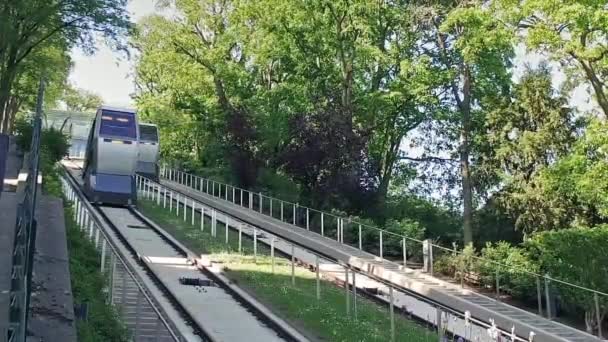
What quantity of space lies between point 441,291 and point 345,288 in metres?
2.71

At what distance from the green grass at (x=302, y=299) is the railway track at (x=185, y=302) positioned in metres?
0.50

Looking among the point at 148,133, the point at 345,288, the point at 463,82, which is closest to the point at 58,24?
the point at 148,133

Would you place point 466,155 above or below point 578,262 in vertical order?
above

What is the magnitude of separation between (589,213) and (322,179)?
37.8 feet

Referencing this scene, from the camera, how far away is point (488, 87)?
31859 millimetres

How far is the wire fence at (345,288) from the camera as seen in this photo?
11.7 meters

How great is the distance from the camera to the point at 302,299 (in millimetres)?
14461

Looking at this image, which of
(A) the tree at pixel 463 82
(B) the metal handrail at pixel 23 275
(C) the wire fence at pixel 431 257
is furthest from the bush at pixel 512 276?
(B) the metal handrail at pixel 23 275

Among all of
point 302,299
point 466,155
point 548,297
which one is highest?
point 466,155

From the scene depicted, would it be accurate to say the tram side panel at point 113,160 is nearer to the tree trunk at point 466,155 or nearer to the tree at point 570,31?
the tree trunk at point 466,155

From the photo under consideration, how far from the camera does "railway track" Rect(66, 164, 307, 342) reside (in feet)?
34.6

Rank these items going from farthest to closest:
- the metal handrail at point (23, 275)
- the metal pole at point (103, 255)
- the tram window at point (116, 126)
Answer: the tram window at point (116, 126)
the metal pole at point (103, 255)
the metal handrail at point (23, 275)

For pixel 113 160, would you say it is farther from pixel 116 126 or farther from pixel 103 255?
pixel 103 255

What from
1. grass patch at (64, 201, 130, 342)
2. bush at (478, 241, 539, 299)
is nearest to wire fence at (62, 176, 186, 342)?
grass patch at (64, 201, 130, 342)
